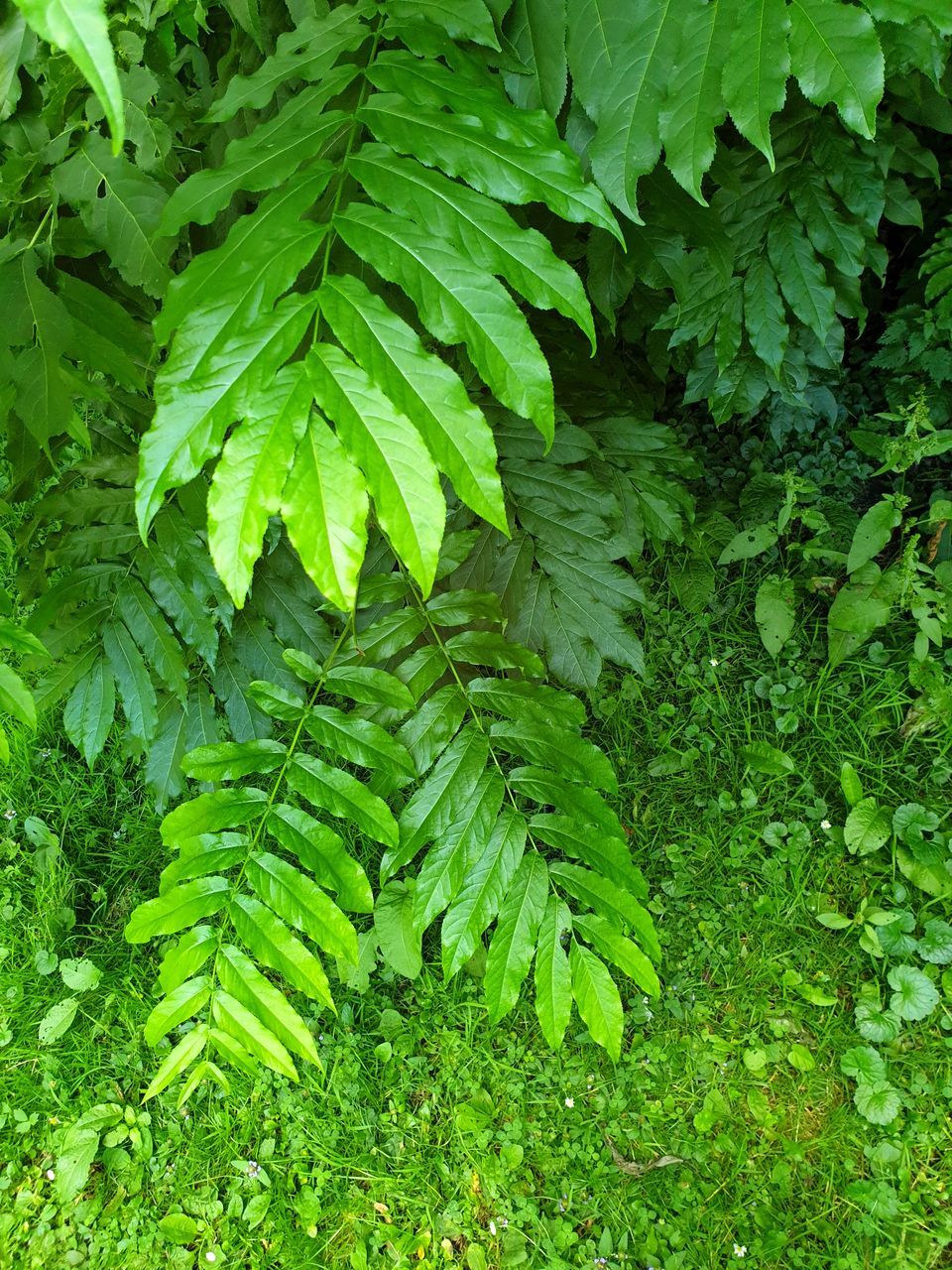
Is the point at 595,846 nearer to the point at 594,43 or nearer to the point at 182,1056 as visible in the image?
the point at 182,1056

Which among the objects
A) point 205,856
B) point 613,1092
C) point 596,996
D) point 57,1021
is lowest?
point 613,1092

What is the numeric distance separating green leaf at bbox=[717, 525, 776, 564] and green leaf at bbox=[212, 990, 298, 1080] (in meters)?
1.82

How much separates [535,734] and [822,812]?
3.98ft

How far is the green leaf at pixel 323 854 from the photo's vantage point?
142 cm

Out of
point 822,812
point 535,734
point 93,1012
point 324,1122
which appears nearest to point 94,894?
point 93,1012

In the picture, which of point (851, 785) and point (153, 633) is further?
point (851, 785)

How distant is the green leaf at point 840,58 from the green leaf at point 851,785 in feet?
5.72

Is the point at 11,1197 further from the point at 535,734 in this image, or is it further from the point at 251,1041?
the point at 535,734

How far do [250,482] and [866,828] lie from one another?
78.5 inches

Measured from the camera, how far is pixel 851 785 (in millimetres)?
2412

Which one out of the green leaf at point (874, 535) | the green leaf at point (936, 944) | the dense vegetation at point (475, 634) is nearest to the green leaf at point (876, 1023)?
the dense vegetation at point (475, 634)

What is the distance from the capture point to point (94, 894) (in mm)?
2641

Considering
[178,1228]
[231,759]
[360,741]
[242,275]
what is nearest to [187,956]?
[231,759]

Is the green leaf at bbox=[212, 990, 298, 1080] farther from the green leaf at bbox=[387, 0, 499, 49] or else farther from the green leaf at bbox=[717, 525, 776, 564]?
the green leaf at bbox=[717, 525, 776, 564]
